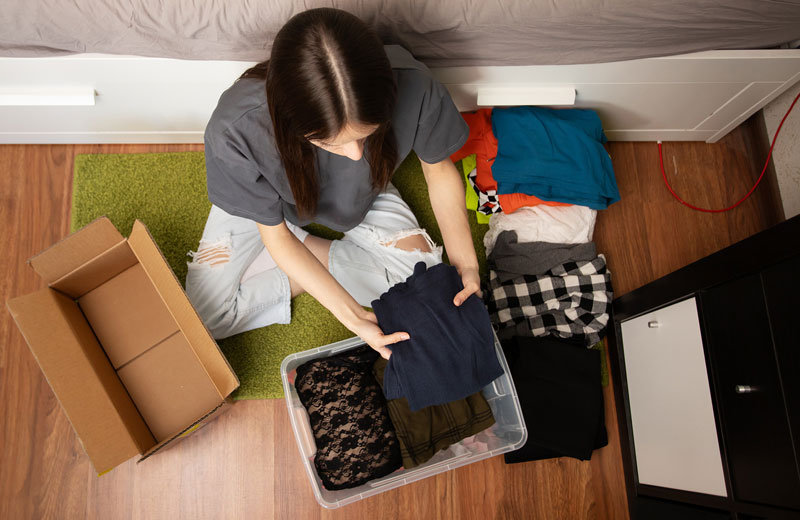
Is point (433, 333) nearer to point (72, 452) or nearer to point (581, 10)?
point (581, 10)

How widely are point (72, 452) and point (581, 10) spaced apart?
1.48 m

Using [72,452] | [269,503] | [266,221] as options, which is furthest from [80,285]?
[269,503]

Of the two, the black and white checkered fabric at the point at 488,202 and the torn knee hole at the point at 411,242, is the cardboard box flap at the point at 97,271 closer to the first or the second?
the torn knee hole at the point at 411,242

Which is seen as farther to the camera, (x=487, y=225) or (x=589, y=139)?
(x=487, y=225)

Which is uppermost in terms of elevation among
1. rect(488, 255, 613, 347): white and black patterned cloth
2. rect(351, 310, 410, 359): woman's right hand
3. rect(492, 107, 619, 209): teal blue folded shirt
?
rect(492, 107, 619, 209): teal blue folded shirt

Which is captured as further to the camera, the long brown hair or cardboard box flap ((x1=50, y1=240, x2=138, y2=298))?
cardboard box flap ((x1=50, y1=240, x2=138, y2=298))

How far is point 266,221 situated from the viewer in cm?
87

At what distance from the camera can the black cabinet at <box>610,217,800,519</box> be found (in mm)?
790

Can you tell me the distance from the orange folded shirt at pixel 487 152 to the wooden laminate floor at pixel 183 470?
1.21ft

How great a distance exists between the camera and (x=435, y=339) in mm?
905

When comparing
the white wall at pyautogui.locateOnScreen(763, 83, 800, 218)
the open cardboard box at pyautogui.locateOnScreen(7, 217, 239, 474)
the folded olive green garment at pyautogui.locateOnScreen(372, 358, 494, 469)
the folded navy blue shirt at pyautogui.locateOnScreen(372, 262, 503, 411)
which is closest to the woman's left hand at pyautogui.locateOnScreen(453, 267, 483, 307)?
the folded navy blue shirt at pyautogui.locateOnScreen(372, 262, 503, 411)

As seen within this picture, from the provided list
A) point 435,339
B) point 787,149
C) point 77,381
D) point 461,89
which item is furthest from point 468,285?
point 787,149

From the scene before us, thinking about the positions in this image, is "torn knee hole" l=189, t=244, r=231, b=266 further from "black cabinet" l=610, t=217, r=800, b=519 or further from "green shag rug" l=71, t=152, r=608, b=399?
"black cabinet" l=610, t=217, r=800, b=519

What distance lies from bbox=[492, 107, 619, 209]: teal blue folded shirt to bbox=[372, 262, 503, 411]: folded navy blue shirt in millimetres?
380
